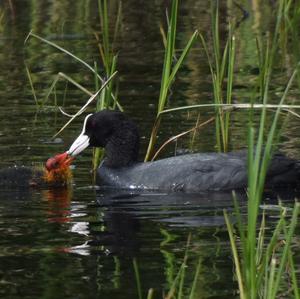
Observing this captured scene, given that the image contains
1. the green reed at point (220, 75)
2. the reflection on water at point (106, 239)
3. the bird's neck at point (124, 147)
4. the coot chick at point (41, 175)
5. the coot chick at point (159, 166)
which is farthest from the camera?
the bird's neck at point (124, 147)

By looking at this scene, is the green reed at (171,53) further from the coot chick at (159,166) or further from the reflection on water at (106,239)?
the reflection on water at (106,239)

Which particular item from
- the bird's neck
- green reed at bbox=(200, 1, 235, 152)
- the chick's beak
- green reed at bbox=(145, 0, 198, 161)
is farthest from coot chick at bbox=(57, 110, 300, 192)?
green reed at bbox=(145, 0, 198, 161)

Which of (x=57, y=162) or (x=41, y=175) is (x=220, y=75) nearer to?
(x=57, y=162)

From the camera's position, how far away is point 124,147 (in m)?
9.90

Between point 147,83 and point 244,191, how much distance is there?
180 inches

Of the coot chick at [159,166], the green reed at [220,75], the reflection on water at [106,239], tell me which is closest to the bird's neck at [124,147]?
the coot chick at [159,166]

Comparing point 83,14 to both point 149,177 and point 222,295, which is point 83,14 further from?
point 222,295

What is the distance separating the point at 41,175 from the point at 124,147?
789 mm

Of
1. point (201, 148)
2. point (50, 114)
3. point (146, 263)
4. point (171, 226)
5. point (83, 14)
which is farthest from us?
point (83, 14)

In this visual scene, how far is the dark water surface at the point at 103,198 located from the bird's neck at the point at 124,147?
0.86 feet

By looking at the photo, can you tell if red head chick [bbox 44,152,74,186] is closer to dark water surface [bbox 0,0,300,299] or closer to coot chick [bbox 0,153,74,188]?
coot chick [bbox 0,153,74,188]

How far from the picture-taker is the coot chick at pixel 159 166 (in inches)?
360

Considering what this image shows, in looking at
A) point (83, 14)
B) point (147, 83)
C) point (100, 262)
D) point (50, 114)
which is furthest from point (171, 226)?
point (83, 14)

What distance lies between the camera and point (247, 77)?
13.6 m
